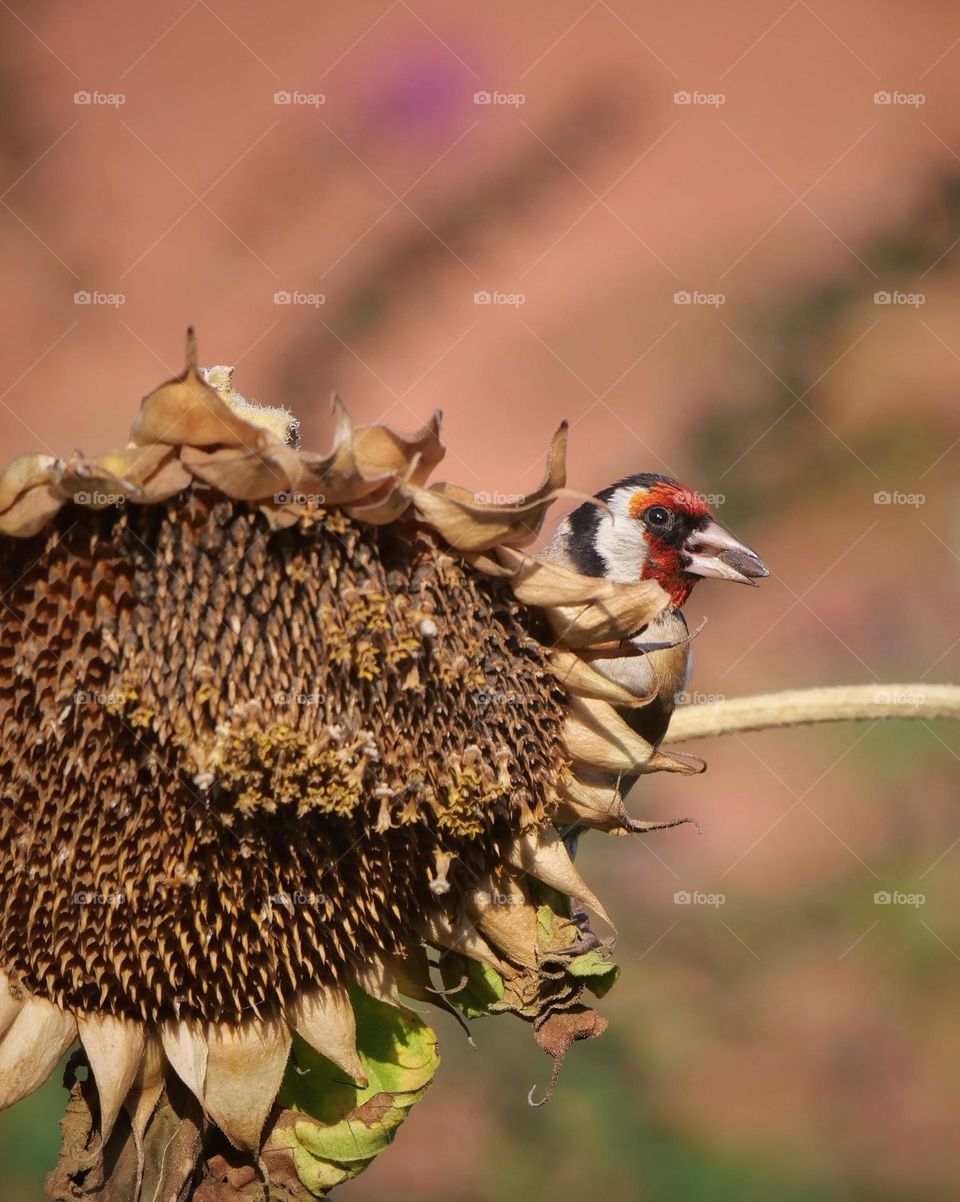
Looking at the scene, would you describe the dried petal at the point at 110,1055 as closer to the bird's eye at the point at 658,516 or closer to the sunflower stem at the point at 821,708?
the sunflower stem at the point at 821,708

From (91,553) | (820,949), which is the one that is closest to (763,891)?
(820,949)

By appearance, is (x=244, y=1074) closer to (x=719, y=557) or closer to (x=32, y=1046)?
(x=32, y=1046)

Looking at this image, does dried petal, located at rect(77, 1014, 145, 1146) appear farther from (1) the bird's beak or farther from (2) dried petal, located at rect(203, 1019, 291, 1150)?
(1) the bird's beak

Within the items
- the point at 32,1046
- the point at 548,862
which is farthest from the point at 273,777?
the point at 32,1046

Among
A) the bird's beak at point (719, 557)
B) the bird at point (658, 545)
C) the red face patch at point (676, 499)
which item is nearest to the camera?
the bird's beak at point (719, 557)

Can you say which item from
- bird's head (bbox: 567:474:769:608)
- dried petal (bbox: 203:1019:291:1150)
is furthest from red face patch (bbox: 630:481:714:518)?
dried petal (bbox: 203:1019:291:1150)

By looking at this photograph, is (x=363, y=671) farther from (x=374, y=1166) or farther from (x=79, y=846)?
(x=374, y=1166)

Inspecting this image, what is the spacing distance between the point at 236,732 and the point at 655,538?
1439mm

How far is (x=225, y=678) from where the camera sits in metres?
1.38

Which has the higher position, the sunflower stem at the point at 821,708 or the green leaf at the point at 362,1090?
the green leaf at the point at 362,1090

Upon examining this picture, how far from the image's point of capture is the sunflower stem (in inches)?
71.1

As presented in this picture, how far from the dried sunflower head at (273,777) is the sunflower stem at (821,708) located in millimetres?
273

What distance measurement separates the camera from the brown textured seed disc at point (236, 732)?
1374 mm

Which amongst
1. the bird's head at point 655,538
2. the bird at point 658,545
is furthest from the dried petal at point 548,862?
the bird's head at point 655,538
